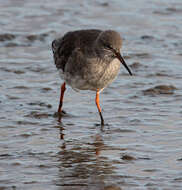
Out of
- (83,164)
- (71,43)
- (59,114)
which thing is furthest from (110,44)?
(83,164)

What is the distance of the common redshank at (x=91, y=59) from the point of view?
7.76 m

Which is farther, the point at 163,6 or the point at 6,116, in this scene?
the point at 163,6

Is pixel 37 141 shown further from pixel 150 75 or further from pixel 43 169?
pixel 150 75

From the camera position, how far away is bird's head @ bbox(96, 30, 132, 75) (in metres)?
7.67

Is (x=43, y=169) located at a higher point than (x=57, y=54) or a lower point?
lower

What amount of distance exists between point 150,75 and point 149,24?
3.59 meters

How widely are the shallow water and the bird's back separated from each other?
32.6 inches

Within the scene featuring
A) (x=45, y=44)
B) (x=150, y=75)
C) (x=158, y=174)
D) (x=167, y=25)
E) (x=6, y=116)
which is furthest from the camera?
(x=167, y=25)

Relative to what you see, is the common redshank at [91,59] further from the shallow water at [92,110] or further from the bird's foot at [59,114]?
the shallow water at [92,110]

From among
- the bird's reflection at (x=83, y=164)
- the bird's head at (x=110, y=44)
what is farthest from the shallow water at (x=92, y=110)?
the bird's head at (x=110, y=44)

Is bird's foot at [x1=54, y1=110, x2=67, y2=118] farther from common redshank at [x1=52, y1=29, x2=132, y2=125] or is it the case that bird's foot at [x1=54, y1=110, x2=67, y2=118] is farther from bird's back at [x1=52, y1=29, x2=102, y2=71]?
bird's back at [x1=52, y1=29, x2=102, y2=71]

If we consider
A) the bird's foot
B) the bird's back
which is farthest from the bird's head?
the bird's foot

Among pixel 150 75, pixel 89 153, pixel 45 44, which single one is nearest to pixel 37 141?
pixel 89 153

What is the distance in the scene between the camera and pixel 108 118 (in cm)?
850
